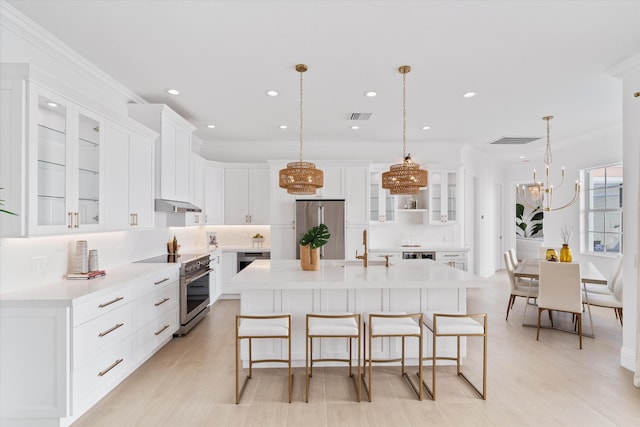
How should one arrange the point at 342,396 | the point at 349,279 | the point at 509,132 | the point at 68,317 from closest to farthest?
the point at 68,317, the point at 342,396, the point at 349,279, the point at 509,132

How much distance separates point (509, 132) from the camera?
18.5ft

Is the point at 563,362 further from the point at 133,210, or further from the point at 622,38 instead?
the point at 133,210

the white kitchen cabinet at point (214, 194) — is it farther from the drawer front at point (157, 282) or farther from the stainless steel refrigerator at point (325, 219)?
the drawer front at point (157, 282)

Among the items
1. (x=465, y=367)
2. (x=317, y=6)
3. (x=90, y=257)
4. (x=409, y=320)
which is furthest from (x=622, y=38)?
(x=90, y=257)

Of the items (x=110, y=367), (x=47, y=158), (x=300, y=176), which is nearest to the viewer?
(x=47, y=158)

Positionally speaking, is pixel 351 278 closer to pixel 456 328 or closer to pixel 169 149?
pixel 456 328

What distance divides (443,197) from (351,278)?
4112mm

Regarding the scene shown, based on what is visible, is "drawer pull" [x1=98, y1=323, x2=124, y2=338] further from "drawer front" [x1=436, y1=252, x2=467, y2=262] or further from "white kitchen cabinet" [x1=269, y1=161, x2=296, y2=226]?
"drawer front" [x1=436, y1=252, x2=467, y2=262]

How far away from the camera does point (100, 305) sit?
97.7 inches

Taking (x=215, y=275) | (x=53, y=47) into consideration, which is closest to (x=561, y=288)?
(x=215, y=275)

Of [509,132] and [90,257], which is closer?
[90,257]

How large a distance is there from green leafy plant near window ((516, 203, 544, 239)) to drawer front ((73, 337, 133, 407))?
34.4 feet

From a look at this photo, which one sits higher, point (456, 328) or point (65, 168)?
point (65, 168)

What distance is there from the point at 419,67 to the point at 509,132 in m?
3.35
